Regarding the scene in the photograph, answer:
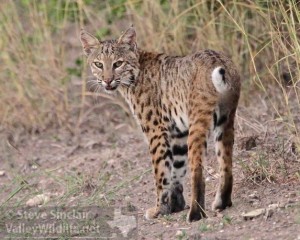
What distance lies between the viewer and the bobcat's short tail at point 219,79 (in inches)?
260

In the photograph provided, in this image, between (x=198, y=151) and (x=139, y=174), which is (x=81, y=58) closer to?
(x=139, y=174)

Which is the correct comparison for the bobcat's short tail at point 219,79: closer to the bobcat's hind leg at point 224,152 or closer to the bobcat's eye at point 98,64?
the bobcat's hind leg at point 224,152

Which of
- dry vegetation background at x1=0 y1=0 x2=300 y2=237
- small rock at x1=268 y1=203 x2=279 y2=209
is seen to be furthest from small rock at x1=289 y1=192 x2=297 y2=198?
dry vegetation background at x1=0 y1=0 x2=300 y2=237

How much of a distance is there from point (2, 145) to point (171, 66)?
344cm

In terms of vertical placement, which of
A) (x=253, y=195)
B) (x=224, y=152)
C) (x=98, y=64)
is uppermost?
(x=98, y=64)

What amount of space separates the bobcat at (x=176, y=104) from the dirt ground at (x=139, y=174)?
0.24 m

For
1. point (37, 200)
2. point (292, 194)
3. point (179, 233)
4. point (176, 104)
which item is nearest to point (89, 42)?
point (176, 104)

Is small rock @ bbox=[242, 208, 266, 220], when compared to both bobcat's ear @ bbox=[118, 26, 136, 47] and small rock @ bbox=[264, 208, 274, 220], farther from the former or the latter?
bobcat's ear @ bbox=[118, 26, 136, 47]

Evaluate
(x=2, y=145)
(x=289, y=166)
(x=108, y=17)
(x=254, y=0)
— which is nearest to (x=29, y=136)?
(x=2, y=145)

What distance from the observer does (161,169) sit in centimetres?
743

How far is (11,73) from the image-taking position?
1085 centimetres

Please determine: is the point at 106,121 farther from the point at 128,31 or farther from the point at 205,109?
the point at 205,109

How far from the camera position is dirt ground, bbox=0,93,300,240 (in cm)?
662

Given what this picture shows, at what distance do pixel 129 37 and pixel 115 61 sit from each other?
1.12ft
